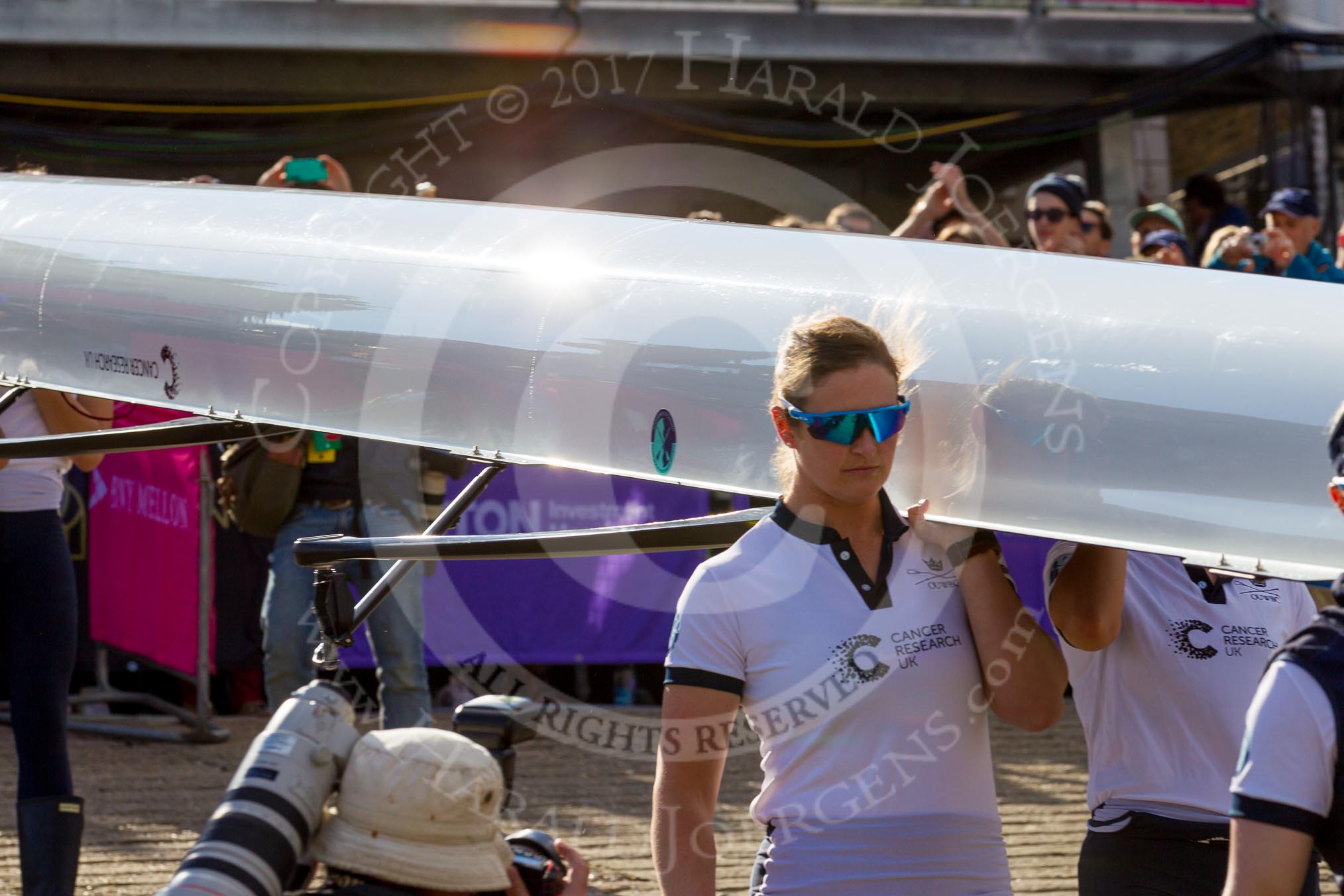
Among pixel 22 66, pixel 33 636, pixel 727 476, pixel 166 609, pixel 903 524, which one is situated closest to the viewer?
pixel 903 524

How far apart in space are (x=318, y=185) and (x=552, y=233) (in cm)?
187

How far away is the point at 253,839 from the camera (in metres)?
1.71

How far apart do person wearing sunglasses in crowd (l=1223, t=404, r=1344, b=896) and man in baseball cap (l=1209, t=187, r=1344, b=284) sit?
13.9 ft

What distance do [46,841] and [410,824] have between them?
2.33 meters

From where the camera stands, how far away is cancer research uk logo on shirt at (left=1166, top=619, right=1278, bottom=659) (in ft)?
8.86

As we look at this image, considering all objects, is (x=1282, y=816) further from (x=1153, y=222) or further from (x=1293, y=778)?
(x=1153, y=222)

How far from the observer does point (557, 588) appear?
7035 millimetres

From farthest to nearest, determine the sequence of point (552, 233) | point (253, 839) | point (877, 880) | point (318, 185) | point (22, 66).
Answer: point (22, 66), point (318, 185), point (552, 233), point (877, 880), point (253, 839)

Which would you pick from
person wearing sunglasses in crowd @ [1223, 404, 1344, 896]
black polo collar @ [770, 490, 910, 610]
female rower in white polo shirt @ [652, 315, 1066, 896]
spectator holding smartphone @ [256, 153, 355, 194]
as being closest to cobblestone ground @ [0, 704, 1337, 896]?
spectator holding smartphone @ [256, 153, 355, 194]

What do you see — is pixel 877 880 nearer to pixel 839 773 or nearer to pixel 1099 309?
pixel 839 773

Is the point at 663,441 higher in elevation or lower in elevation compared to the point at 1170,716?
higher

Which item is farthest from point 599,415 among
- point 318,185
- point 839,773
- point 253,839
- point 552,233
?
point 318,185

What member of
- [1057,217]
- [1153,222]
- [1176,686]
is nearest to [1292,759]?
[1176,686]

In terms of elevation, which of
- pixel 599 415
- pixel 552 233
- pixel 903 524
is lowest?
pixel 903 524
